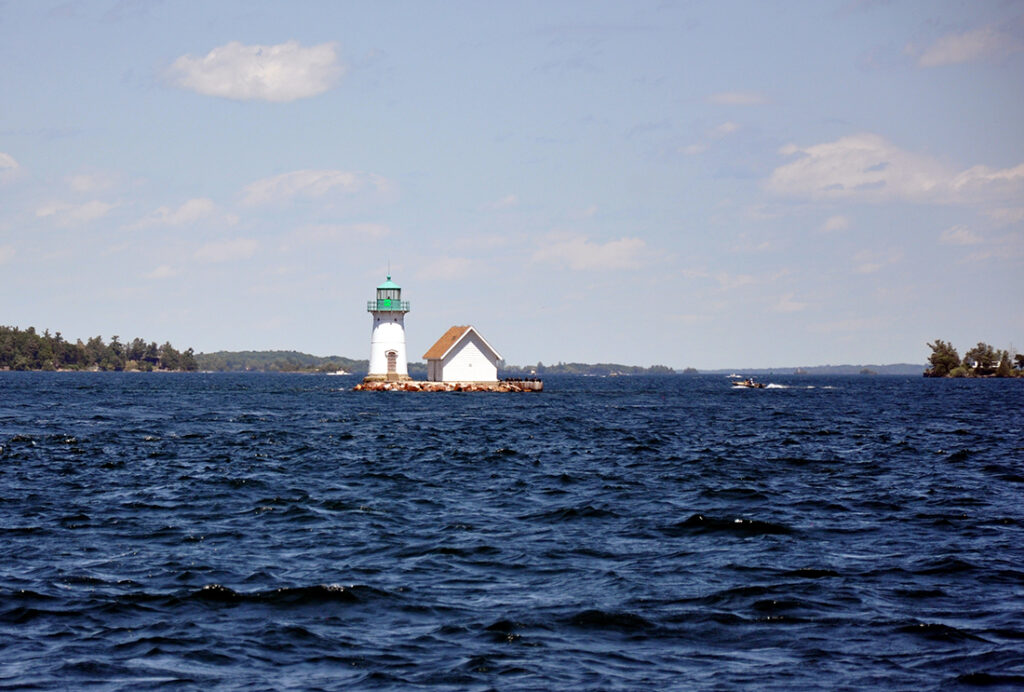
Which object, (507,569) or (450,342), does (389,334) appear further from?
(507,569)

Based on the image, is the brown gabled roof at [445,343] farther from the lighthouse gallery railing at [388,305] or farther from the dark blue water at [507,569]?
the dark blue water at [507,569]

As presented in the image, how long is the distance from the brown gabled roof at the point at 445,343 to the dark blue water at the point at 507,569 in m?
48.4

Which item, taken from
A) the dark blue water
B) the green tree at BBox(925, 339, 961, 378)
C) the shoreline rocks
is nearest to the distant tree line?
the green tree at BBox(925, 339, 961, 378)

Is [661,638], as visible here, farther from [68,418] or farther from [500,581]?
[68,418]

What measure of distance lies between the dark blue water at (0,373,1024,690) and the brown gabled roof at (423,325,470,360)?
159 ft

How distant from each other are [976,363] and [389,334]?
12526 cm

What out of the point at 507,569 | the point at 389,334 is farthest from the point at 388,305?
the point at 507,569

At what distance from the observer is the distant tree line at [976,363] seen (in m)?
168

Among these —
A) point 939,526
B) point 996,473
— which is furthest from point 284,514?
point 996,473

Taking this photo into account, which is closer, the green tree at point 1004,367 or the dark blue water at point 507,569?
the dark blue water at point 507,569

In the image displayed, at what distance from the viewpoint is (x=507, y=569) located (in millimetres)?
14812

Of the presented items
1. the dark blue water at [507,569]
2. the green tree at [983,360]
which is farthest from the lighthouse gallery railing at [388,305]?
the green tree at [983,360]

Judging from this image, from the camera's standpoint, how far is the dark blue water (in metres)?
10.3

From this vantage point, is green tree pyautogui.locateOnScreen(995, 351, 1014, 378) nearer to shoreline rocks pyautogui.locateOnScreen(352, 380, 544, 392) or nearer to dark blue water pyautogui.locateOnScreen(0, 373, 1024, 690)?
shoreline rocks pyautogui.locateOnScreen(352, 380, 544, 392)
